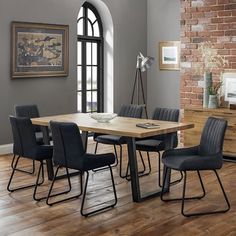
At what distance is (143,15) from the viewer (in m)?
9.05

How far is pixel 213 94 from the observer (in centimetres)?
700

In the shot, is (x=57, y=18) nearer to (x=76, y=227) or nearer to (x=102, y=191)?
(x=102, y=191)

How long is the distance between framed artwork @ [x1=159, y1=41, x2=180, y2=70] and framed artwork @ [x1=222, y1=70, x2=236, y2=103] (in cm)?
167

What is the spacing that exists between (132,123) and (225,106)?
2.44 metres

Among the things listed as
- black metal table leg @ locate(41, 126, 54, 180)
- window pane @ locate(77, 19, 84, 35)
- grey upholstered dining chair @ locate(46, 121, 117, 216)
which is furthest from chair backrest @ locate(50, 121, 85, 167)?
window pane @ locate(77, 19, 84, 35)

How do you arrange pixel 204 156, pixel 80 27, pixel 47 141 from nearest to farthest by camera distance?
pixel 204 156, pixel 47 141, pixel 80 27

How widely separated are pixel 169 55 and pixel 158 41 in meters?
0.41

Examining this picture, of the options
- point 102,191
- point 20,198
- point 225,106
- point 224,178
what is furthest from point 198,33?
point 20,198

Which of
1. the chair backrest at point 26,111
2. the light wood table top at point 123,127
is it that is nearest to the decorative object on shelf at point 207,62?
the light wood table top at point 123,127

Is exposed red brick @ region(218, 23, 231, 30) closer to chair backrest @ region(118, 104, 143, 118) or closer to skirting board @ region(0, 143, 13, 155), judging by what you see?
chair backrest @ region(118, 104, 143, 118)

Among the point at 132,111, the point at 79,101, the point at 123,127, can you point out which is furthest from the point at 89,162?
the point at 79,101

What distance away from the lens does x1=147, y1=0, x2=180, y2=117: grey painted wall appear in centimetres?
865

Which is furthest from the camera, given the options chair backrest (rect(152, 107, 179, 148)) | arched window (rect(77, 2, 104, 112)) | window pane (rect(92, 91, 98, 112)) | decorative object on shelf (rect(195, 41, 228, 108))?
window pane (rect(92, 91, 98, 112))

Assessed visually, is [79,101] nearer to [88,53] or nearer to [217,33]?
[88,53]
